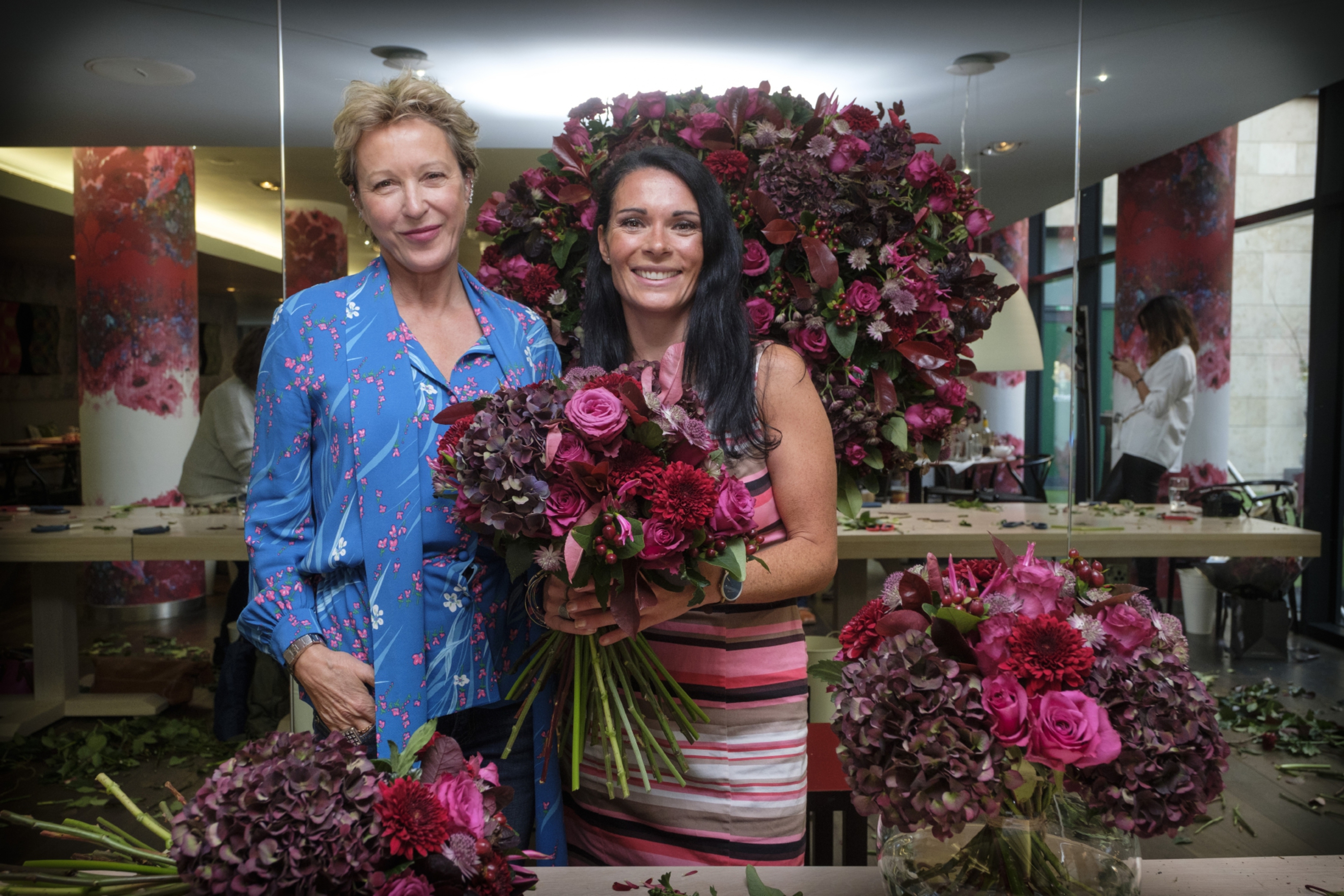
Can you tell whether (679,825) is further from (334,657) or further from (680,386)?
(680,386)

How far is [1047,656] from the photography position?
84cm

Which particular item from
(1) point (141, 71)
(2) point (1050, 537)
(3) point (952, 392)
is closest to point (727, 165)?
(3) point (952, 392)

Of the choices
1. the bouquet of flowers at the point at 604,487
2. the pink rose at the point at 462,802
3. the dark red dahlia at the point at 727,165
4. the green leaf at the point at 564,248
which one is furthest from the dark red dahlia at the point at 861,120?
the pink rose at the point at 462,802

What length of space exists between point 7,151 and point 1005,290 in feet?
9.57

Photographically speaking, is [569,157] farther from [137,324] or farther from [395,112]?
[137,324]

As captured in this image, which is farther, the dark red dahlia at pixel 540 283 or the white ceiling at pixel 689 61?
the white ceiling at pixel 689 61

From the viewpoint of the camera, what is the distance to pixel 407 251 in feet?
4.72

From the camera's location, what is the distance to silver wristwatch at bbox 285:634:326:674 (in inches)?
53.7

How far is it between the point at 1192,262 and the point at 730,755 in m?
2.55

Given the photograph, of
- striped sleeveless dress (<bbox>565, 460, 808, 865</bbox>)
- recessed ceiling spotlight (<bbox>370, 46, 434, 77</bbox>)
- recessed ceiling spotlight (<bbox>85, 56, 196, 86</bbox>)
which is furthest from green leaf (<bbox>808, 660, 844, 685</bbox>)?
recessed ceiling spotlight (<bbox>85, 56, 196, 86</bbox>)

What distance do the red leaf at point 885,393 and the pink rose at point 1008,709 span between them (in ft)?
3.21

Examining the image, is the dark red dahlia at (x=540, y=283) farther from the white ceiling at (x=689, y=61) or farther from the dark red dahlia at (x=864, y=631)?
the dark red dahlia at (x=864, y=631)

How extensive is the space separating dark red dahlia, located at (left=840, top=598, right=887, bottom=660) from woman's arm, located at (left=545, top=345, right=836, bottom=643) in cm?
44

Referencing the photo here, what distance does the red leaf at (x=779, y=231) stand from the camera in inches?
66.3
